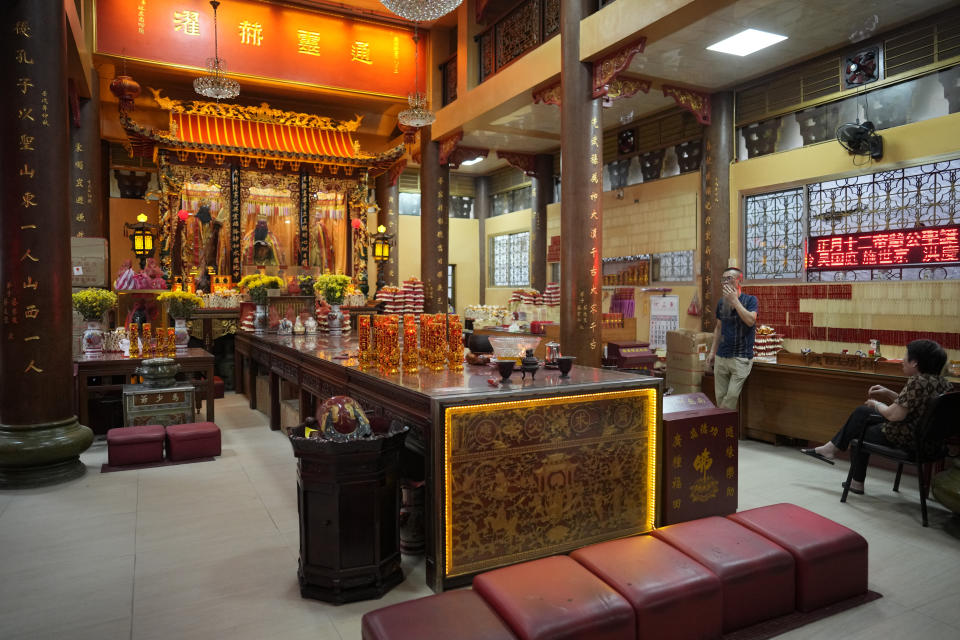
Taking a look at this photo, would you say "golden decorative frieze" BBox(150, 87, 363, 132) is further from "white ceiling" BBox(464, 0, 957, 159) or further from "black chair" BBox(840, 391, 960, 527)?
"black chair" BBox(840, 391, 960, 527)

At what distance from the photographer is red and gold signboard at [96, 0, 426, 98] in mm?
9422

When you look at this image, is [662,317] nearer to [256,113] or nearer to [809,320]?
[809,320]

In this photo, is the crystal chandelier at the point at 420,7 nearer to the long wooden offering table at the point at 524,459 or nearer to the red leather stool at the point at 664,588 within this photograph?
the long wooden offering table at the point at 524,459

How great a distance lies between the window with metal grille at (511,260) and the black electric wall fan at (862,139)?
7324 mm

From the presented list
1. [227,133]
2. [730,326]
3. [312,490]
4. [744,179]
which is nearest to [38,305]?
[312,490]

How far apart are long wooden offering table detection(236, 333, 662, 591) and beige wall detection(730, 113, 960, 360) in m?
3.88

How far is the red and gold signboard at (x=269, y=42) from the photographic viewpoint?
9422 millimetres

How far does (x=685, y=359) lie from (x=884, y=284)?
6.37ft

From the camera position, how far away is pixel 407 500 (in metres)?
2.98

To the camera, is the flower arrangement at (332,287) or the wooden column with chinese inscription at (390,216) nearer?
the flower arrangement at (332,287)

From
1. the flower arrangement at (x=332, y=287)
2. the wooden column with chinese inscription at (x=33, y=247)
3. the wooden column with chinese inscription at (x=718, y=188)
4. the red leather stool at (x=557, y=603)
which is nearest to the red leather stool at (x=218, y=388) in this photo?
the flower arrangement at (x=332, y=287)

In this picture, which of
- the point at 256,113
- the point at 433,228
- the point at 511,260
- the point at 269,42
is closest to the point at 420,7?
the point at 433,228

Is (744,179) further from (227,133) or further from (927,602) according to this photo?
(227,133)

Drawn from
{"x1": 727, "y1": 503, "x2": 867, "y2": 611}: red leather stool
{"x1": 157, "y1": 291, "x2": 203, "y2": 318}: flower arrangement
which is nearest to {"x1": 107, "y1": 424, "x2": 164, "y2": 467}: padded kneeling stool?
{"x1": 157, "y1": 291, "x2": 203, "y2": 318}: flower arrangement
